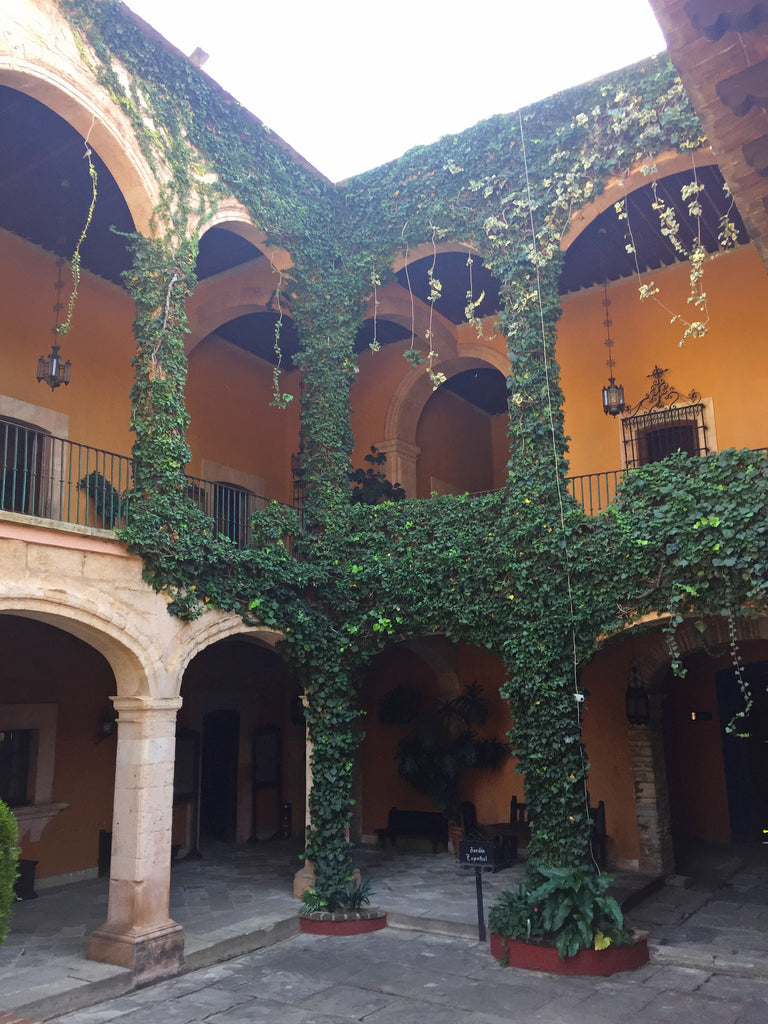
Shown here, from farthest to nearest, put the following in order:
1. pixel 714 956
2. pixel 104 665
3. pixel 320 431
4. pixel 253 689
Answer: pixel 253 689
pixel 104 665
pixel 320 431
pixel 714 956

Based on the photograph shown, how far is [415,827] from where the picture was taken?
1300 centimetres

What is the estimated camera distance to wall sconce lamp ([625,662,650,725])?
11117 mm

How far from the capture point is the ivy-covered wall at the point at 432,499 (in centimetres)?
817

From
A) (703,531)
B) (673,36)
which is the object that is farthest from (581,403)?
(673,36)

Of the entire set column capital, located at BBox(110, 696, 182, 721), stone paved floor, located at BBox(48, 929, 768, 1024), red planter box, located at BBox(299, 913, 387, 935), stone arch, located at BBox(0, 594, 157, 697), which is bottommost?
stone paved floor, located at BBox(48, 929, 768, 1024)

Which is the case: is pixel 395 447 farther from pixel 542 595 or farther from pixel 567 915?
pixel 567 915

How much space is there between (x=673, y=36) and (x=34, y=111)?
772cm

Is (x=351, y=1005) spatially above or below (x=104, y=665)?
below

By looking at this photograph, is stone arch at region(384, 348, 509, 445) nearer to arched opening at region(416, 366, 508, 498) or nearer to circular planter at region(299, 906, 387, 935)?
arched opening at region(416, 366, 508, 498)

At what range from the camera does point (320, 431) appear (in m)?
10.6

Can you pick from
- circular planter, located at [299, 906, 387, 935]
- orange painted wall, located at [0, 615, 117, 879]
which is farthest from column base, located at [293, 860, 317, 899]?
orange painted wall, located at [0, 615, 117, 879]

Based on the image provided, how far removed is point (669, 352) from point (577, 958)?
303 inches

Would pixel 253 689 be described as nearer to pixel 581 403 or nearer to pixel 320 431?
pixel 320 431

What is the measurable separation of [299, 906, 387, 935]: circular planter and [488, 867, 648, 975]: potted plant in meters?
1.62
